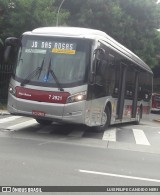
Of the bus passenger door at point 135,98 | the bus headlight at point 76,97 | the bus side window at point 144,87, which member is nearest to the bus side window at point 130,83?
the bus passenger door at point 135,98

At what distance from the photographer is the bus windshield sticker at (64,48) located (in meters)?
12.6

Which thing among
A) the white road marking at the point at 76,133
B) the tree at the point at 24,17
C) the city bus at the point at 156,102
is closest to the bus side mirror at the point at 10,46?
the white road marking at the point at 76,133

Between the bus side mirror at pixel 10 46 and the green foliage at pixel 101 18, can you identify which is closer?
the bus side mirror at pixel 10 46

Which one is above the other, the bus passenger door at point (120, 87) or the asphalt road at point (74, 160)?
the bus passenger door at point (120, 87)

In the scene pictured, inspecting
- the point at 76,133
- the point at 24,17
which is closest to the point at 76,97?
the point at 76,133

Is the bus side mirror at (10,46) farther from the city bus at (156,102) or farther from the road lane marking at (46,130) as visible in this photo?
the city bus at (156,102)

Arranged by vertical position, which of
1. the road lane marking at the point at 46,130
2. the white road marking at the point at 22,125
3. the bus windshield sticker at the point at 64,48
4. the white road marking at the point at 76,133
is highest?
the bus windshield sticker at the point at 64,48

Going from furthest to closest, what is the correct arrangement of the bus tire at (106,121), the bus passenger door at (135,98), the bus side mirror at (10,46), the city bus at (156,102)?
the city bus at (156,102)
the bus passenger door at (135,98)
the bus tire at (106,121)
the bus side mirror at (10,46)

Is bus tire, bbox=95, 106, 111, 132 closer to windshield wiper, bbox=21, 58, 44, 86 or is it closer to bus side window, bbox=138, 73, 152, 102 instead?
windshield wiper, bbox=21, 58, 44, 86

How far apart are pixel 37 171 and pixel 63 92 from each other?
4.86 metres

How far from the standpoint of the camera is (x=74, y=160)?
907 centimetres

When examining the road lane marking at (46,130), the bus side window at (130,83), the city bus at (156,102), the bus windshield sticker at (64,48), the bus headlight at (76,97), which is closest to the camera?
the bus headlight at (76,97)

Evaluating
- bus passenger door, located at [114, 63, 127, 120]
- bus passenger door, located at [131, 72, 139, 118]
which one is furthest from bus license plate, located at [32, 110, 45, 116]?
bus passenger door, located at [131, 72, 139, 118]

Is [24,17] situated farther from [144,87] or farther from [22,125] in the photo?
[22,125]
